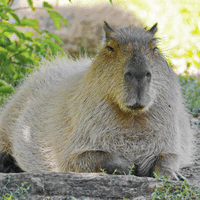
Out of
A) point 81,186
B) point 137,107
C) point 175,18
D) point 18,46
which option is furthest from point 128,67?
point 175,18

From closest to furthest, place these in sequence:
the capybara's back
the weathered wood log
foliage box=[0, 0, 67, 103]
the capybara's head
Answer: the weathered wood log, the capybara's head, the capybara's back, foliage box=[0, 0, 67, 103]

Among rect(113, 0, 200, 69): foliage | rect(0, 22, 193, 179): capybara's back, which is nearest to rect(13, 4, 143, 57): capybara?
rect(113, 0, 200, 69): foliage

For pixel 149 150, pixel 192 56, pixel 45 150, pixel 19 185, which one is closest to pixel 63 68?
pixel 45 150

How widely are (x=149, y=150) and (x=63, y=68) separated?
6.54 feet

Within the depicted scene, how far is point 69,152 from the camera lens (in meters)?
3.07

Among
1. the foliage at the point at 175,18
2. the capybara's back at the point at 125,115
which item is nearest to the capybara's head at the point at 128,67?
the capybara's back at the point at 125,115

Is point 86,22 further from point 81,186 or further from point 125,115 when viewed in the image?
point 81,186

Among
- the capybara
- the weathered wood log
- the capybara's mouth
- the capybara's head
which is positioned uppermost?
the capybara

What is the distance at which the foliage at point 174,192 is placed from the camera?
2006mm

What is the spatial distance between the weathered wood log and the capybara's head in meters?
0.65

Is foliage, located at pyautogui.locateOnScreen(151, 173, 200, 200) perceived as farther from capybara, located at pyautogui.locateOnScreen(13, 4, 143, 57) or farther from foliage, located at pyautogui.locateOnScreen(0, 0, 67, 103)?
capybara, located at pyautogui.locateOnScreen(13, 4, 143, 57)

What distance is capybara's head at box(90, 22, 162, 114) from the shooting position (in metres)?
2.53

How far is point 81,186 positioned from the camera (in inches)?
85.7

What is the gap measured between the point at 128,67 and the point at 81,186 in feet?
3.21
